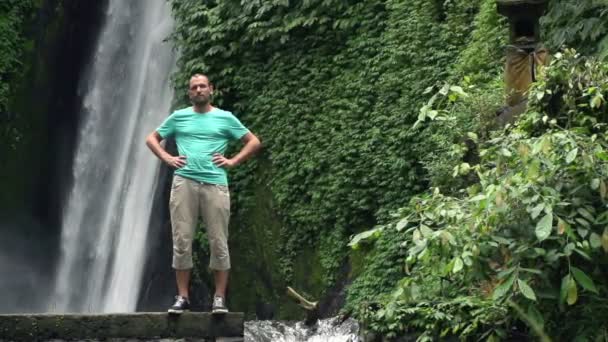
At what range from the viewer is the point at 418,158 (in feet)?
54.9

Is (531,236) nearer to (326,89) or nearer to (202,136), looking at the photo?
(202,136)

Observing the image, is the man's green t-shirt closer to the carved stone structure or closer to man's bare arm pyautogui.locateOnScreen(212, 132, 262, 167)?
man's bare arm pyautogui.locateOnScreen(212, 132, 262, 167)

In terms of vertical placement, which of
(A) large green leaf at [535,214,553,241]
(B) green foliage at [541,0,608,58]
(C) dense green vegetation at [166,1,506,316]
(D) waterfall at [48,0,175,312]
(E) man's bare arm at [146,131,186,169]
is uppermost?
(B) green foliage at [541,0,608,58]

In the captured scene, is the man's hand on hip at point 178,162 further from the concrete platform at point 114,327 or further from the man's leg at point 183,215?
the concrete platform at point 114,327

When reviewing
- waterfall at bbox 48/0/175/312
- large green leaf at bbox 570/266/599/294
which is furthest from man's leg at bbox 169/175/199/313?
waterfall at bbox 48/0/175/312

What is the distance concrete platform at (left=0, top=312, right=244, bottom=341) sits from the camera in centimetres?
1052

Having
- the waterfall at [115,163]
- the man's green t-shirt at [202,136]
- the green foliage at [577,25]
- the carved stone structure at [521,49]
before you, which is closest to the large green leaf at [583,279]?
the man's green t-shirt at [202,136]

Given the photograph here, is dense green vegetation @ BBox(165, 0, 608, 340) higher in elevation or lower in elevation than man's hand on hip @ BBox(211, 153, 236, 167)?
lower

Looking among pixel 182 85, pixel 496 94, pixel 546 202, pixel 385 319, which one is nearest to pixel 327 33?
pixel 182 85

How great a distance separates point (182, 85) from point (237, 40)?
109 cm

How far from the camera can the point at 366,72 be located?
18109mm

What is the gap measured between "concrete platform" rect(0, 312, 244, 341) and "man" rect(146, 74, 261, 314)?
0.37 feet

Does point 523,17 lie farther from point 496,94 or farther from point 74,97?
point 74,97

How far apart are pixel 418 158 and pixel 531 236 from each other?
6889mm
